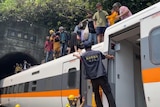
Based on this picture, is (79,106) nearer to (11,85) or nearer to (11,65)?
(11,85)

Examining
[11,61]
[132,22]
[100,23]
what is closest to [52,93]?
[100,23]

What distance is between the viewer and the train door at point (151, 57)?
4180 mm

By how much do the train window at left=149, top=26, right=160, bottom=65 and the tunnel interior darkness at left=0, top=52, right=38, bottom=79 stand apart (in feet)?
47.4

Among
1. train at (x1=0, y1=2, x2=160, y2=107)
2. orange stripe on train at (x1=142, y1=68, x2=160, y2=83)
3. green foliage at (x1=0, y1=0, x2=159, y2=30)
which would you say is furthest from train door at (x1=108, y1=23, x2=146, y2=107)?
green foliage at (x1=0, y1=0, x2=159, y2=30)

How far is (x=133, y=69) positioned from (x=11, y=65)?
1803cm

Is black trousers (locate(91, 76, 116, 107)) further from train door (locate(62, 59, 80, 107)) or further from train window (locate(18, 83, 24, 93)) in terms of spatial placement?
train window (locate(18, 83, 24, 93))

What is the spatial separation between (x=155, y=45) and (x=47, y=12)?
15.5 metres

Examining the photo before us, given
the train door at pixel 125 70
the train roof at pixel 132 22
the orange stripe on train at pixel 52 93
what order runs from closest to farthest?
1. the train roof at pixel 132 22
2. the train door at pixel 125 70
3. the orange stripe on train at pixel 52 93

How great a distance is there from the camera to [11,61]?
21172 millimetres

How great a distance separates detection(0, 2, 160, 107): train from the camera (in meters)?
4.36

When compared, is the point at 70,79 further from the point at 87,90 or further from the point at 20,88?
the point at 20,88

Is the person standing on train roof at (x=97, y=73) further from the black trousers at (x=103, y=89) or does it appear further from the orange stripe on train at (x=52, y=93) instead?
the orange stripe on train at (x=52, y=93)

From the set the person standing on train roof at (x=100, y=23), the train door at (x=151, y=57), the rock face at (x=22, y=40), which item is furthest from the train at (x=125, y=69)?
the rock face at (x=22, y=40)

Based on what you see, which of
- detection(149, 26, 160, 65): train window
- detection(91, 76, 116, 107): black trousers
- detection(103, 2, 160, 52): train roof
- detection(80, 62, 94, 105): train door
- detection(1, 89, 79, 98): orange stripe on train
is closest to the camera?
detection(149, 26, 160, 65): train window
